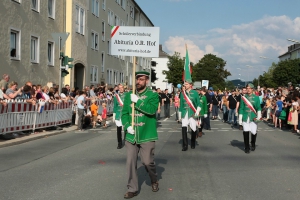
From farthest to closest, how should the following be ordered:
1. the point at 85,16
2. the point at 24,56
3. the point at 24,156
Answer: the point at 85,16
the point at 24,56
the point at 24,156

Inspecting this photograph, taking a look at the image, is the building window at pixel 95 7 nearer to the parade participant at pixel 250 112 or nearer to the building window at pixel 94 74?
the building window at pixel 94 74

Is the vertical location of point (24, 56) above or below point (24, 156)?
above

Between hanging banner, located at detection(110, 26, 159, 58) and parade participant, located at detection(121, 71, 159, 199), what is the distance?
1.50 meters

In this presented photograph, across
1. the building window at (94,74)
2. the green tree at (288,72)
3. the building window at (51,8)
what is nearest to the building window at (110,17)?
the building window at (94,74)

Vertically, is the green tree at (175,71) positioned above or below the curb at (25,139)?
above

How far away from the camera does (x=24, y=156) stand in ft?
34.2

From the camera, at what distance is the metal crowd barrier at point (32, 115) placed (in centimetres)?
1316

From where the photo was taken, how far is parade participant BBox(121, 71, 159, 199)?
637 cm

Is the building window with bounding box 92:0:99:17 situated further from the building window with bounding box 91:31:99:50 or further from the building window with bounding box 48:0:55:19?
the building window with bounding box 48:0:55:19

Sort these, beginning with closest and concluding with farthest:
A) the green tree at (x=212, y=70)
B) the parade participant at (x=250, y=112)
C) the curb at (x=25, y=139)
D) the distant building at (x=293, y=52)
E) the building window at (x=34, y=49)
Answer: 1. the parade participant at (x=250, y=112)
2. the curb at (x=25, y=139)
3. the building window at (x=34, y=49)
4. the green tree at (x=212, y=70)
5. the distant building at (x=293, y=52)

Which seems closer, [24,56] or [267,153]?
[267,153]

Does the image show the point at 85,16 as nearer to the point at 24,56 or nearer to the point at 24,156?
the point at 24,56

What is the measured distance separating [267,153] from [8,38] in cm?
1474

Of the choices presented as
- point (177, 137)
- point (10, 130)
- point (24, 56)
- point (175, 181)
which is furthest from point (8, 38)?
point (175, 181)
